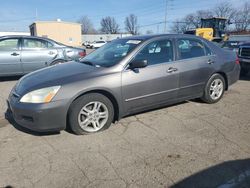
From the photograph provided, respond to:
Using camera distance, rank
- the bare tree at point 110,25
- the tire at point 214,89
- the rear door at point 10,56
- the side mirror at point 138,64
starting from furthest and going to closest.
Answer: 1. the bare tree at point 110,25
2. the rear door at point 10,56
3. the tire at point 214,89
4. the side mirror at point 138,64

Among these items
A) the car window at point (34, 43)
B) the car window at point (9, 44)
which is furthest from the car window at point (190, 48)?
the car window at point (9, 44)

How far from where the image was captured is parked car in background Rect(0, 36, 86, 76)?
25.0 feet

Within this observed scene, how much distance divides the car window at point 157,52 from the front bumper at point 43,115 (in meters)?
1.53

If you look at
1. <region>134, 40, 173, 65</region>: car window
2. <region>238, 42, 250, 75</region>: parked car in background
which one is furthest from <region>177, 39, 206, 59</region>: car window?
<region>238, 42, 250, 75</region>: parked car in background

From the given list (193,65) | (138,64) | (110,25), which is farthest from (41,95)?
(110,25)

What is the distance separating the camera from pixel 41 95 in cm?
354

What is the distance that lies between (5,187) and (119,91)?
2057 millimetres

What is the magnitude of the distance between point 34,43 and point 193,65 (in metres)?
5.46

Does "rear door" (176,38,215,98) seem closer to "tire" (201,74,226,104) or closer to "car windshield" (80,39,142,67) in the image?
"tire" (201,74,226,104)

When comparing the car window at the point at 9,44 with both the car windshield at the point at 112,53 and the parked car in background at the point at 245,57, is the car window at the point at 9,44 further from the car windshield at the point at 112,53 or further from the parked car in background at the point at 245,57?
the parked car in background at the point at 245,57

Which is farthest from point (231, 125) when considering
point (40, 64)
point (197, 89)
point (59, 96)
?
point (40, 64)

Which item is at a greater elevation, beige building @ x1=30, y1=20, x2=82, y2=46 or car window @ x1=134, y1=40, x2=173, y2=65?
beige building @ x1=30, y1=20, x2=82, y2=46

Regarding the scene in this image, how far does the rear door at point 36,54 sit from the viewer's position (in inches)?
308

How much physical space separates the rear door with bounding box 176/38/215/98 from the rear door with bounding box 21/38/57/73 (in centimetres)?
492
